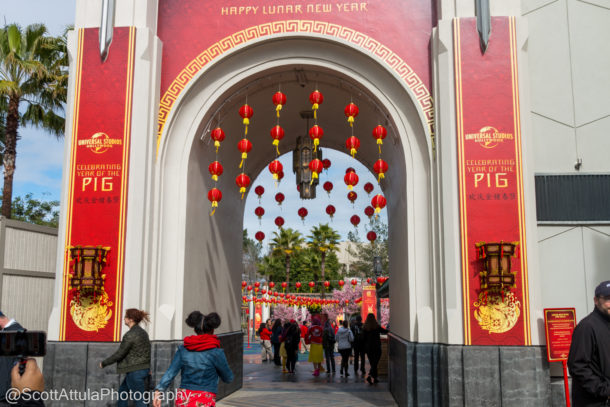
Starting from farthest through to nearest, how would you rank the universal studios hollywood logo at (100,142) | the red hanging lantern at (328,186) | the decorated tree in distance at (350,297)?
the decorated tree in distance at (350,297) < the red hanging lantern at (328,186) < the universal studios hollywood logo at (100,142)

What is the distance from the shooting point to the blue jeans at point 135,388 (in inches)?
244

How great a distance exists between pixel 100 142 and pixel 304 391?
19.2 ft

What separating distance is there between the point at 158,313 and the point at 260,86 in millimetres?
4034

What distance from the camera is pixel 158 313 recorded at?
8.08m

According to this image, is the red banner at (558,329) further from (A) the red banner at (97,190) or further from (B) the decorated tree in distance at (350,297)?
(B) the decorated tree in distance at (350,297)

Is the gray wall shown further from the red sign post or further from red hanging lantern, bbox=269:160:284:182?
the red sign post

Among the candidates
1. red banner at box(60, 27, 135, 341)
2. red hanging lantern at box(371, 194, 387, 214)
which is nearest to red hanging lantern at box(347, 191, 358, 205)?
red hanging lantern at box(371, 194, 387, 214)

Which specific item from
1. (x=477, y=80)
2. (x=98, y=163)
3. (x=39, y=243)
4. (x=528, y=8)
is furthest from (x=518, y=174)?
(x=39, y=243)

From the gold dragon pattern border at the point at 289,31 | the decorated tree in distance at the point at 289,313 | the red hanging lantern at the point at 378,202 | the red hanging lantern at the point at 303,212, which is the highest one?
the gold dragon pattern border at the point at 289,31

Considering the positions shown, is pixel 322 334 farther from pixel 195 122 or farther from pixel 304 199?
pixel 195 122

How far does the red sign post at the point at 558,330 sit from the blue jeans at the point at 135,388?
488 cm

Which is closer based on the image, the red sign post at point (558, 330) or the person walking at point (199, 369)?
the person walking at point (199, 369)

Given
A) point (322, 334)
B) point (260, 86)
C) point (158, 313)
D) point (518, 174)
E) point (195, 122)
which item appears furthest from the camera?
point (322, 334)

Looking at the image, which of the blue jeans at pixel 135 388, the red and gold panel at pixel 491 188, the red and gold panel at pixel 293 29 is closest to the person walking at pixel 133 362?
the blue jeans at pixel 135 388
